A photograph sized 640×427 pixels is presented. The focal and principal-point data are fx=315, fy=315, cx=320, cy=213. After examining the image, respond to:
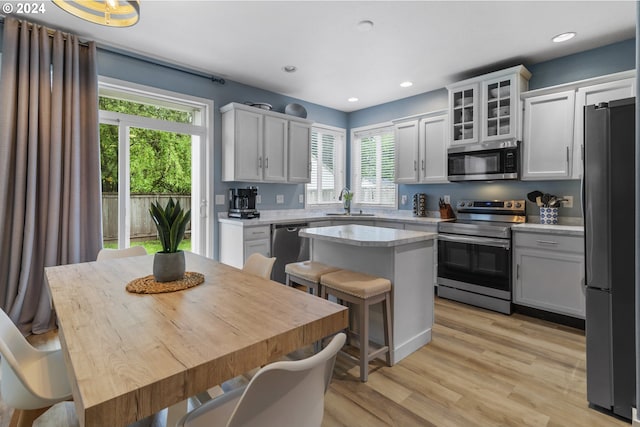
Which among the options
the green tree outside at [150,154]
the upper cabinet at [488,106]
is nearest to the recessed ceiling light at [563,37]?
the upper cabinet at [488,106]

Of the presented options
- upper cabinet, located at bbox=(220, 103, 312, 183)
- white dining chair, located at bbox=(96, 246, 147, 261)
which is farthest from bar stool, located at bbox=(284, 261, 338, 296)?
upper cabinet, located at bbox=(220, 103, 312, 183)

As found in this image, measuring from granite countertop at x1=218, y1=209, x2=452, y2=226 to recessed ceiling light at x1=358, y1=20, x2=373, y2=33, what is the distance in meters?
2.22

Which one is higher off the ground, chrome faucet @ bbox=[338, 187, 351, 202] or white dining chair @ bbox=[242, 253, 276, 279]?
chrome faucet @ bbox=[338, 187, 351, 202]

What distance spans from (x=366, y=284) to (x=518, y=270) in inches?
80.5

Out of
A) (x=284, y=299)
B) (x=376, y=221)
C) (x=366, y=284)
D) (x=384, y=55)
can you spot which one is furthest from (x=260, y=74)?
(x=284, y=299)

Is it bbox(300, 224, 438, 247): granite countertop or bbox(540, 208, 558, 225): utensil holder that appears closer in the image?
bbox(300, 224, 438, 247): granite countertop

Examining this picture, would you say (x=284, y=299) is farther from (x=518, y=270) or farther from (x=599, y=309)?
(x=518, y=270)

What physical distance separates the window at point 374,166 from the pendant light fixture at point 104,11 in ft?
13.1

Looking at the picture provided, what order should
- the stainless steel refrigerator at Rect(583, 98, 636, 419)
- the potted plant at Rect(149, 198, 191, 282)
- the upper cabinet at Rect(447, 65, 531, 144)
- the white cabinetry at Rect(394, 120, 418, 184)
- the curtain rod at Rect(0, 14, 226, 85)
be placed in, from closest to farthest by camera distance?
1. the potted plant at Rect(149, 198, 191, 282)
2. the stainless steel refrigerator at Rect(583, 98, 636, 419)
3. the curtain rod at Rect(0, 14, 226, 85)
4. the upper cabinet at Rect(447, 65, 531, 144)
5. the white cabinetry at Rect(394, 120, 418, 184)

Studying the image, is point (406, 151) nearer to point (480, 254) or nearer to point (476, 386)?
point (480, 254)

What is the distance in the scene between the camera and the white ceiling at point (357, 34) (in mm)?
2525

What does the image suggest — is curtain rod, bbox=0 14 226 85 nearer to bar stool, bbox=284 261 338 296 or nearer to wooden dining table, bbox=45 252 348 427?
wooden dining table, bbox=45 252 348 427

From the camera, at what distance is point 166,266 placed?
1552 mm

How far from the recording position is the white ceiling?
2.53 metres
